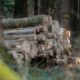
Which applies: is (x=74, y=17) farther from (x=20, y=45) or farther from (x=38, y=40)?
→ (x=20, y=45)

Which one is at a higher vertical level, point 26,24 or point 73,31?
point 26,24

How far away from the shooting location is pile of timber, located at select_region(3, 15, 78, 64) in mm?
3850

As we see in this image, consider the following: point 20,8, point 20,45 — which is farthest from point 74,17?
point 20,45

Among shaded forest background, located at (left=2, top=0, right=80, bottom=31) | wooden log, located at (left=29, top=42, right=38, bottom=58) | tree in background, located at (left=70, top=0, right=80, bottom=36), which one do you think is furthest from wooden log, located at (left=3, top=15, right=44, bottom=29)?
tree in background, located at (left=70, top=0, right=80, bottom=36)

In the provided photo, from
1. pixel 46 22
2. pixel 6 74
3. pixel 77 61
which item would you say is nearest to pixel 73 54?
pixel 77 61

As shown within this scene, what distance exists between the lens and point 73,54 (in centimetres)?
522

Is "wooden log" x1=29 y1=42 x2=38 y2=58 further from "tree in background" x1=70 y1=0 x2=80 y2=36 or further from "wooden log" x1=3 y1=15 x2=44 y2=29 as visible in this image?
"tree in background" x1=70 y1=0 x2=80 y2=36

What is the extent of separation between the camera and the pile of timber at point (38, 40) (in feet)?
12.6

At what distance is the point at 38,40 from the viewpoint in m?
4.28

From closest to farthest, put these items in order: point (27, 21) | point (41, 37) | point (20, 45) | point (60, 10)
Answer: point (20, 45) → point (41, 37) → point (27, 21) → point (60, 10)

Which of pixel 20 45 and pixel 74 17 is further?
pixel 74 17

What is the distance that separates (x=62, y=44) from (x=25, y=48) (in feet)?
4.56

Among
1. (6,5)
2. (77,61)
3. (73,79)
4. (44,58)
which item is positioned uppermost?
(6,5)

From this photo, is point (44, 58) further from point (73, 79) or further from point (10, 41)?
point (73, 79)
